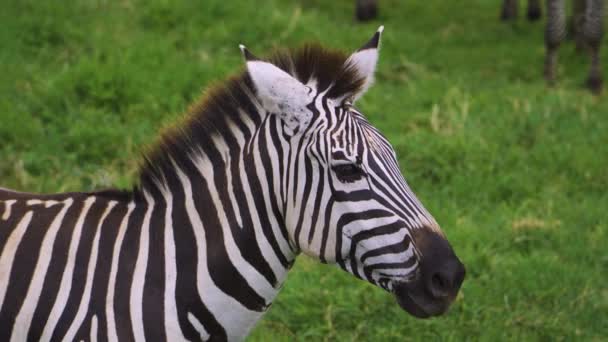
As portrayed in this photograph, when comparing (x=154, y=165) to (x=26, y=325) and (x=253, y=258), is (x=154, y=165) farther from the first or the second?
(x=26, y=325)

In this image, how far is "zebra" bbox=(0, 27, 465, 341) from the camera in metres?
2.39

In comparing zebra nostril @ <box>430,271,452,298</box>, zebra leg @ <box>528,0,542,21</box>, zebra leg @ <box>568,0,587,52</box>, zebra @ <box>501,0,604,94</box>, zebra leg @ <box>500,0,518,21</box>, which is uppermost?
zebra nostril @ <box>430,271,452,298</box>

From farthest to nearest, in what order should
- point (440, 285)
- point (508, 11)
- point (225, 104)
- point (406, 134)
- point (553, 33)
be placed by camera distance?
point (508, 11) < point (553, 33) < point (406, 134) < point (225, 104) < point (440, 285)

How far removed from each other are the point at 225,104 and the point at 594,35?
6137 millimetres

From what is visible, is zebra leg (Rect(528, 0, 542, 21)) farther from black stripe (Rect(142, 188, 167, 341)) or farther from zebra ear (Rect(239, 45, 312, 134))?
black stripe (Rect(142, 188, 167, 341))

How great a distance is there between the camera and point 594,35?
789 centimetres

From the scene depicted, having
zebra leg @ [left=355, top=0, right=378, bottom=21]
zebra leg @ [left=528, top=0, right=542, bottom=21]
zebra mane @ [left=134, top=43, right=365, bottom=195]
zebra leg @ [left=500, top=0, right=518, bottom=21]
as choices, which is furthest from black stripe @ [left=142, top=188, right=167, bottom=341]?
zebra leg @ [left=528, top=0, right=542, bottom=21]

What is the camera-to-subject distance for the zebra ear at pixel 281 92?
7.93 feet

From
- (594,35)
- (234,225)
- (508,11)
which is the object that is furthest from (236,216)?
(508,11)

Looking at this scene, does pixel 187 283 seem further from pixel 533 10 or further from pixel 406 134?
pixel 533 10

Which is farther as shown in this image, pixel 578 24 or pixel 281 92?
pixel 578 24

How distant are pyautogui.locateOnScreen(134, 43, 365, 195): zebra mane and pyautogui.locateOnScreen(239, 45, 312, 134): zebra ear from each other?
0.38 ft

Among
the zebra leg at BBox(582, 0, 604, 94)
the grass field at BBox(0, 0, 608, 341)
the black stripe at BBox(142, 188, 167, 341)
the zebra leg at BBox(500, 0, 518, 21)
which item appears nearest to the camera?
the black stripe at BBox(142, 188, 167, 341)

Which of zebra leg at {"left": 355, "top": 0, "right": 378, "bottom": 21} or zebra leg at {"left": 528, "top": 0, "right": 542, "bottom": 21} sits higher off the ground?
zebra leg at {"left": 355, "top": 0, "right": 378, "bottom": 21}
